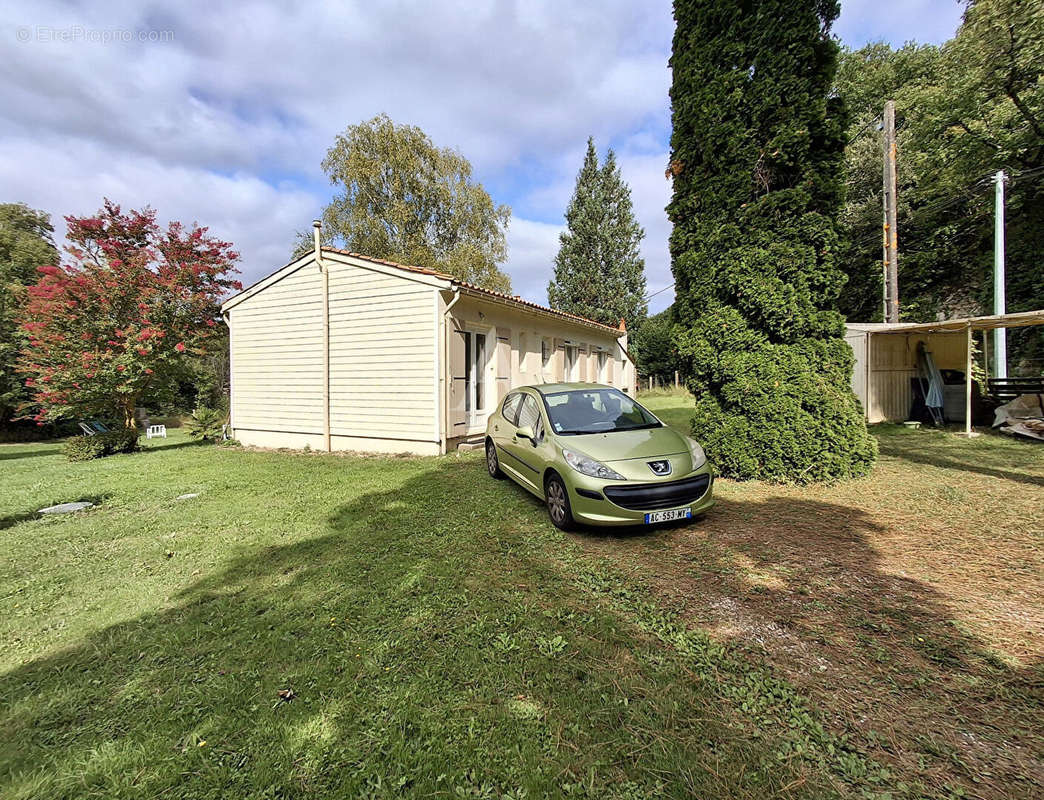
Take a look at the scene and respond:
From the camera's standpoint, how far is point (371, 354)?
31.7 feet

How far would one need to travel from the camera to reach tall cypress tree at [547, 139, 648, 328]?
30625mm

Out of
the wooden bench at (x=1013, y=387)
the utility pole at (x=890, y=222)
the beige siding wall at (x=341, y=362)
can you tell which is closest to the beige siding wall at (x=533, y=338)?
the beige siding wall at (x=341, y=362)

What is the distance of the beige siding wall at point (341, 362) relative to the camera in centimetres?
912

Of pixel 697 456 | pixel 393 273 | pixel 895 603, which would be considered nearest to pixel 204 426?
pixel 393 273

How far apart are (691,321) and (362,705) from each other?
254 inches

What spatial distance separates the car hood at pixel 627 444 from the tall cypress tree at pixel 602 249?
26652 millimetres

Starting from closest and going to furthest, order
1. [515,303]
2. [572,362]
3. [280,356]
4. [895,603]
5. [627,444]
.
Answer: [895,603] → [627,444] → [515,303] → [280,356] → [572,362]

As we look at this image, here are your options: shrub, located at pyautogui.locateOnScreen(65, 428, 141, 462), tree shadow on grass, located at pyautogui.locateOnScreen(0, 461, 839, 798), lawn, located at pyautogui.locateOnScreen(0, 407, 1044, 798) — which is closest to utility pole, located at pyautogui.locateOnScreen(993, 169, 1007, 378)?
lawn, located at pyautogui.locateOnScreen(0, 407, 1044, 798)

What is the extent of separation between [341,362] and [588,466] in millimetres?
7750

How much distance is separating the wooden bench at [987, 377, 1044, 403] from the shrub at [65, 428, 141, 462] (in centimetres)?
2239

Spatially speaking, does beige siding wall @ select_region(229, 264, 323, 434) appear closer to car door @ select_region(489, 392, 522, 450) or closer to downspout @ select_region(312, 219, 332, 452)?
downspout @ select_region(312, 219, 332, 452)

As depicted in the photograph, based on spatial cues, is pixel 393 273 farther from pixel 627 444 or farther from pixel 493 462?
pixel 627 444

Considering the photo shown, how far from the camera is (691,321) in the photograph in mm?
6816

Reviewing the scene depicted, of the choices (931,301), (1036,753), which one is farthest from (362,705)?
(931,301)
